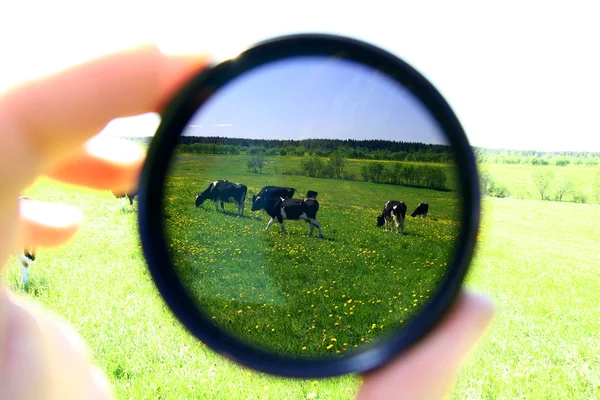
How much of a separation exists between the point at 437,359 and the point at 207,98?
1.39 meters

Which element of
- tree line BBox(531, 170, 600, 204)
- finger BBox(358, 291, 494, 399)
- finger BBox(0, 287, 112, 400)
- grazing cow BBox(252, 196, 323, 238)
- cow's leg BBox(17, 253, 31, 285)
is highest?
tree line BBox(531, 170, 600, 204)

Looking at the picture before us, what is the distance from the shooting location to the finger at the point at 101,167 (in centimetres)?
229

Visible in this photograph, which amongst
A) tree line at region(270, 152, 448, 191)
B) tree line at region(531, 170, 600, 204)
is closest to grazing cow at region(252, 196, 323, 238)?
tree line at region(270, 152, 448, 191)

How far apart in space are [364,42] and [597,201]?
79.2 feet

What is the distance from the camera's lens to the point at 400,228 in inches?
222

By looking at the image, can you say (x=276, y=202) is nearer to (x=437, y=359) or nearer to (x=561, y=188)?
(x=437, y=359)

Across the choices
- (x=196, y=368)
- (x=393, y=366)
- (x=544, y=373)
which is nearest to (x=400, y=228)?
(x=544, y=373)

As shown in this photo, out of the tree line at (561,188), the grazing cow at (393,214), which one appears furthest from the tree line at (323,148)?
the tree line at (561,188)

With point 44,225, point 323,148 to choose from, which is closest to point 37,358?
point 44,225

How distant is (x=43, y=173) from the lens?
170 cm

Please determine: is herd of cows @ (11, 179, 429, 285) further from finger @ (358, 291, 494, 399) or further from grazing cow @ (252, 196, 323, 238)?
finger @ (358, 291, 494, 399)

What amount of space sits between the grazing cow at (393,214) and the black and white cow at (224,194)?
148 cm

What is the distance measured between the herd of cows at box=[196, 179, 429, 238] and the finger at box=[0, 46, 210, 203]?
4.52 feet

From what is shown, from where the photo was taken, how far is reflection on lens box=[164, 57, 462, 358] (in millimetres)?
1986
